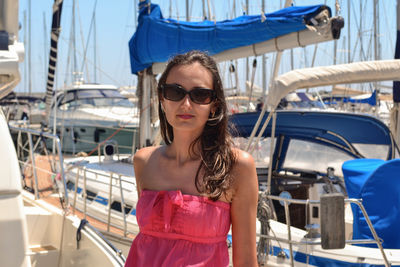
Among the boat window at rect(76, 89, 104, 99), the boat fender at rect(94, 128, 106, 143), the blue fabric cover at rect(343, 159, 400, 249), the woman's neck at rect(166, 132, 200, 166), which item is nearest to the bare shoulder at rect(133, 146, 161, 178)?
the woman's neck at rect(166, 132, 200, 166)

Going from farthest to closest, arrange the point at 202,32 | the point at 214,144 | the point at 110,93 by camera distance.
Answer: the point at 110,93 < the point at 202,32 < the point at 214,144

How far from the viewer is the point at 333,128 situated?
6.77 metres

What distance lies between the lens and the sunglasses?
5.40 ft

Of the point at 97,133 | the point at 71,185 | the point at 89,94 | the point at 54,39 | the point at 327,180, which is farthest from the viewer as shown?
the point at 89,94

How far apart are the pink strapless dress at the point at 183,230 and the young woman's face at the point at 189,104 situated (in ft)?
0.83

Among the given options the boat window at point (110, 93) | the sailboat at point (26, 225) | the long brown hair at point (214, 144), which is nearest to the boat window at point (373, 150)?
the sailboat at point (26, 225)

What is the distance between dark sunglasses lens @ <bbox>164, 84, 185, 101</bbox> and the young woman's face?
12 millimetres

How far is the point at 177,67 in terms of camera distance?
1712 millimetres

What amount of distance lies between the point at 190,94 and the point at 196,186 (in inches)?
12.6

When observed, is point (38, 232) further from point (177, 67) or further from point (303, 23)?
point (303, 23)

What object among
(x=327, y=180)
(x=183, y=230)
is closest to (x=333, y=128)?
(x=327, y=180)

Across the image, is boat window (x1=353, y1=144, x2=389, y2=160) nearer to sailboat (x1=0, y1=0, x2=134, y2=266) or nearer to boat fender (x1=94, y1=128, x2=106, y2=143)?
sailboat (x1=0, y1=0, x2=134, y2=266)

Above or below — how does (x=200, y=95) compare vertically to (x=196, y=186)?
above

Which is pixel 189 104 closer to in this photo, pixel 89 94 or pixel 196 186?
pixel 196 186
